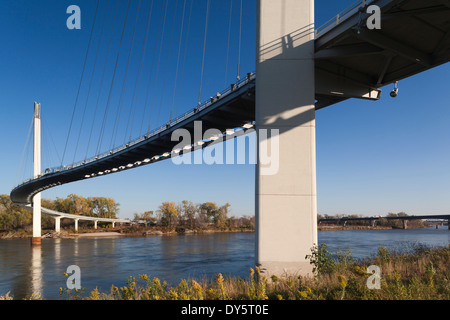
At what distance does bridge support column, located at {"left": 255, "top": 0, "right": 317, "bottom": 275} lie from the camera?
32.4ft

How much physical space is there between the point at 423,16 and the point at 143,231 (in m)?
66.7

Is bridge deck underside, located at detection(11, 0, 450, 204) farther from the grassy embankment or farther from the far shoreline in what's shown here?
the far shoreline

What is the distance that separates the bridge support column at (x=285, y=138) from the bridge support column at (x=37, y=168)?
148 feet

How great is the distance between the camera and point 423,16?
8820mm

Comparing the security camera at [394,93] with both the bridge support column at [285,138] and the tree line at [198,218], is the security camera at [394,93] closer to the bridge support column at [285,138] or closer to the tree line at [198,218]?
the bridge support column at [285,138]

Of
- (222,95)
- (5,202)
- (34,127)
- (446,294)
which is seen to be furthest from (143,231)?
(446,294)

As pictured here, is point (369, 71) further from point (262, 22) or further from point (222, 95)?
point (222, 95)

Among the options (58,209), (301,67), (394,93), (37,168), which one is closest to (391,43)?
(301,67)

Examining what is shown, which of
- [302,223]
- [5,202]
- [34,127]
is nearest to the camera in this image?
[302,223]

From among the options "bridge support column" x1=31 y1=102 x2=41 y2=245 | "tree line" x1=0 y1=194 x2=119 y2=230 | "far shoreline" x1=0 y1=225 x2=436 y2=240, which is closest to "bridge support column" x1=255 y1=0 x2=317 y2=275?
"bridge support column" x1=31 y1=102 x2=41 y2=245

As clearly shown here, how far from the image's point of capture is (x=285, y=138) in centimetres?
1025

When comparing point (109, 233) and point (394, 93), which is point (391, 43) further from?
point (109, 233)

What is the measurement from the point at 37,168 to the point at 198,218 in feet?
125

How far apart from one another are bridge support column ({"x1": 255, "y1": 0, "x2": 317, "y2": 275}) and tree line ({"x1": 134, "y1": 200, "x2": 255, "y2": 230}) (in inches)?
2532
